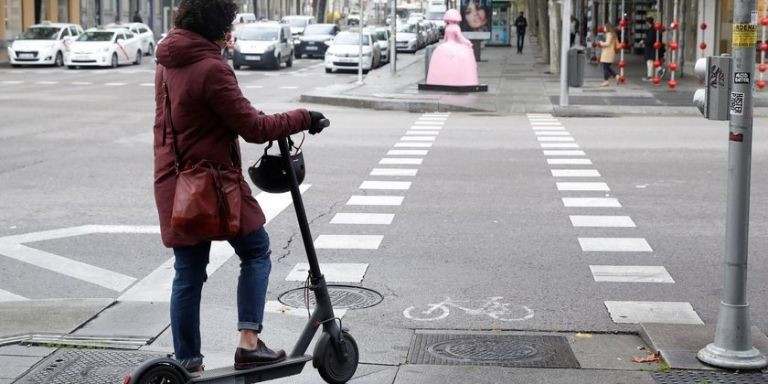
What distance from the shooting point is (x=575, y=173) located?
1339 centimetres

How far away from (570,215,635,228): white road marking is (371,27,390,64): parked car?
35661 millimetres

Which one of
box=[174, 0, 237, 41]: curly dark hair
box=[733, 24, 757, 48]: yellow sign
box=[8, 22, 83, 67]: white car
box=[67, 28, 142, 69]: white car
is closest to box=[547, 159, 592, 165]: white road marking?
box=[733, 24, 757, 48]: yellow sign

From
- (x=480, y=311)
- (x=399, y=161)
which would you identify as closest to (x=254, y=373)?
(x=480, y=311)

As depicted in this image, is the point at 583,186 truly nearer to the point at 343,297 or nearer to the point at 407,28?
the point at 343,297

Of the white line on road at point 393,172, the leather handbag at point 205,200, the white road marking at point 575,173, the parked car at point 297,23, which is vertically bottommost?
the white line on road at point 393,172

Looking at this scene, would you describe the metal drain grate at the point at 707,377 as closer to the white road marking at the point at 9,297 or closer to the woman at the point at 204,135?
the woman at the point at 204,135

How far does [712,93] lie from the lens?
5.72 metres

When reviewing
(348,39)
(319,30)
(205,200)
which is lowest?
(205,200)

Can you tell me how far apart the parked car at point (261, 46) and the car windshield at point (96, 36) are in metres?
4.96

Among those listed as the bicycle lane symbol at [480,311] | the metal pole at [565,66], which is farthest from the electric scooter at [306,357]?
the metal pole at [565,66]

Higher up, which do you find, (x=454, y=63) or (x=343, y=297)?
(x=454, y=63)

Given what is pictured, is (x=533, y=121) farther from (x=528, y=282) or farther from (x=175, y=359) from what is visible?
(x=175, y=359)

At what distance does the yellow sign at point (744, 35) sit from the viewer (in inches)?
222

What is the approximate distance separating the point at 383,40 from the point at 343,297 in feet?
138
